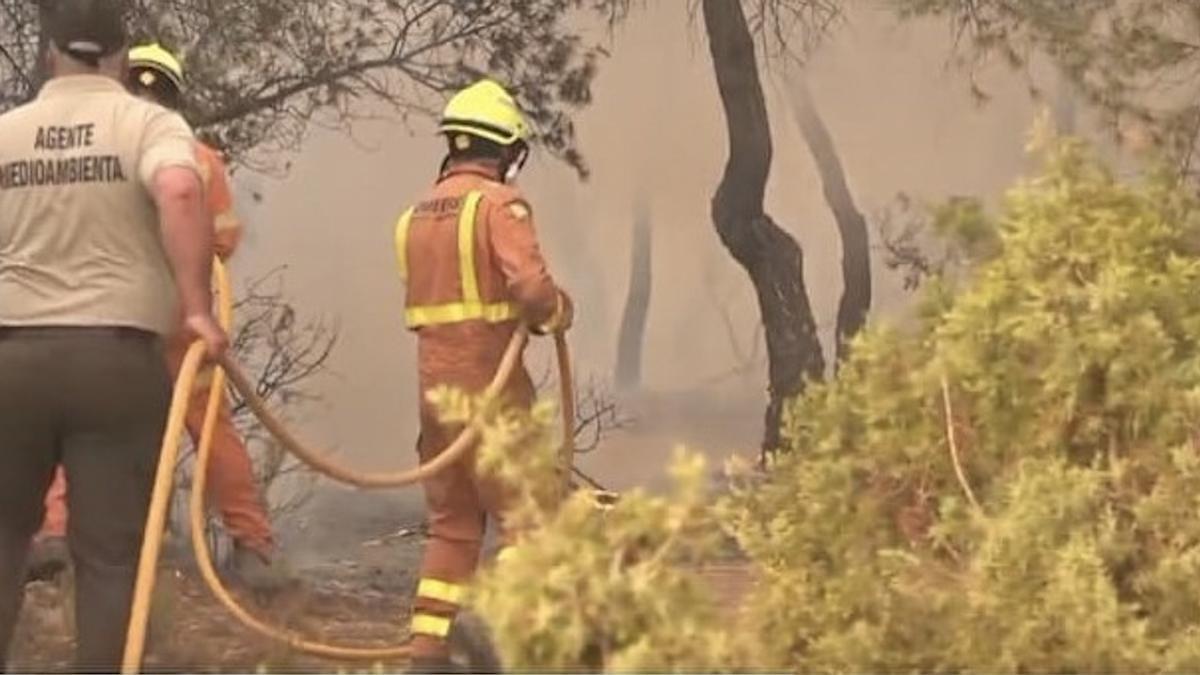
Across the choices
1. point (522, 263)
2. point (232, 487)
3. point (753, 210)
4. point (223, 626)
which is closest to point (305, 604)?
point (223, 626)

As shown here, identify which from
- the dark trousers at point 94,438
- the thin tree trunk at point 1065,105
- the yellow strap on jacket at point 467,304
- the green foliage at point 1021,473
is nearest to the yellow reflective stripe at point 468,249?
the yellow strap on jacket at point 467,304

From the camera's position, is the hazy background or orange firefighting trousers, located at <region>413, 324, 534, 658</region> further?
the hazy background

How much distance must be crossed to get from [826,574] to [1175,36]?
3.05 metres

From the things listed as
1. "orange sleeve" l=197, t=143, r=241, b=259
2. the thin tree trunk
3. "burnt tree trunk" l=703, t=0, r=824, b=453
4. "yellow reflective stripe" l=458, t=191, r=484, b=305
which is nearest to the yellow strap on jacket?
"yellow reflective stripe" l=458, t=191, r=484, b=305

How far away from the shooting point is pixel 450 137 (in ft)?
19.9

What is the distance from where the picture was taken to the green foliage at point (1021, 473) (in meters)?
3.86

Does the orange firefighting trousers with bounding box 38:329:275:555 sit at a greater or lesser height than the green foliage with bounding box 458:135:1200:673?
greater

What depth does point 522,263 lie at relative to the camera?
5828 mm

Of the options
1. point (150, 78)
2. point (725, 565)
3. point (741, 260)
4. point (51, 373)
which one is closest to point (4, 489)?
point (51, 373)

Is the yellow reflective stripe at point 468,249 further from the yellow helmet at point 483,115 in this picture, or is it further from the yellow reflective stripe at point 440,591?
the yellow reflective stripe at point 440,591

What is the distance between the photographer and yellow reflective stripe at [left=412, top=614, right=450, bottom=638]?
5.98m

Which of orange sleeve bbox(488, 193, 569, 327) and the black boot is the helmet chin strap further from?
the black boot

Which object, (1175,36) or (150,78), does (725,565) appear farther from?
(1175,36)

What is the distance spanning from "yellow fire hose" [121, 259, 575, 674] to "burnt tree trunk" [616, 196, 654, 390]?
2.65 m
